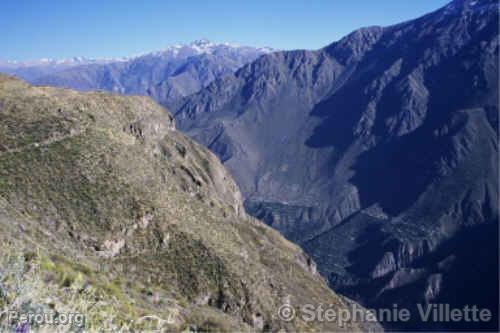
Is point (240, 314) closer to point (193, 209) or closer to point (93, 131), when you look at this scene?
point (193, 209)

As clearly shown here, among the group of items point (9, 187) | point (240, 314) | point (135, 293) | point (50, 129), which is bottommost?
point (240, 314)

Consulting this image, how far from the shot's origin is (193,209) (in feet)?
230

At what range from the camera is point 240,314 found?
56531 millimetres

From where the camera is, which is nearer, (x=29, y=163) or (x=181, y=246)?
(x=29, y=163)

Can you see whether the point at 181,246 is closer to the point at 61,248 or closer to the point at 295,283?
the point at 61,248

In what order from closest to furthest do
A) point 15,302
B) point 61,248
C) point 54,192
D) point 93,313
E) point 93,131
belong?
point 15,302
point 93,313
point 61,248
point 54,192
point 93,131

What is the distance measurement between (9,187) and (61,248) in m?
12.5

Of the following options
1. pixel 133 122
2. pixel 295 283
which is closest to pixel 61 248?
pixel 133 122

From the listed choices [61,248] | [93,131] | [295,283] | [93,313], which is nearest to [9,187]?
[61,248]

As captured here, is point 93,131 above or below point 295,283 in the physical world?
above

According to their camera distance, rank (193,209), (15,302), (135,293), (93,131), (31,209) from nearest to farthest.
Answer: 1. (15,302)
2. (135,293)
3. (31,209)
4. (93,131)
5. (193,209)

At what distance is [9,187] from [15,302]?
4132 centimetres

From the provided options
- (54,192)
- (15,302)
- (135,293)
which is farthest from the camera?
(54,192)

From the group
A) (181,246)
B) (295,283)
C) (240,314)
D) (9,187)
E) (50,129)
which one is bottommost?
(295,283)
